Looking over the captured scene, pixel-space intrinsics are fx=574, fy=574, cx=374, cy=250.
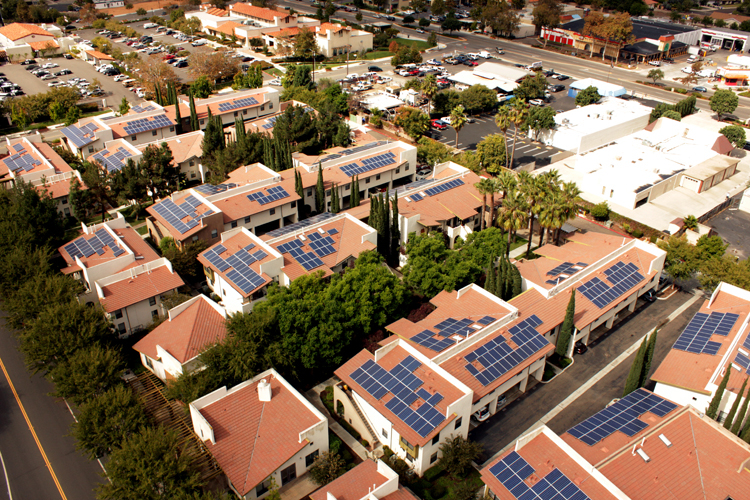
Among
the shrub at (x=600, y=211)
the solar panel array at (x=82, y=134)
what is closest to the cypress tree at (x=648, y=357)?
the shrub at (x=600, y=211)

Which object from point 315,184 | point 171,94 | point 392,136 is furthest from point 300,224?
point 171,94

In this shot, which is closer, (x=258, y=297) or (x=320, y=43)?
(x=258, y=297)

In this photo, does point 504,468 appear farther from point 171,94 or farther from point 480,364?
point 171,94

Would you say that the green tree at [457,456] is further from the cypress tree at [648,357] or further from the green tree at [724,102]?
the green tree at [724,102]

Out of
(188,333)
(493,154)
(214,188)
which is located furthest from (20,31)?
(188,333)

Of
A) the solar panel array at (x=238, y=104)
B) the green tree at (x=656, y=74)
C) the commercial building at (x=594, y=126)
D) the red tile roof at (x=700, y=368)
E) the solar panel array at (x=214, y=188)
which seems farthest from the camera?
the green tree at (x=656, y=74)

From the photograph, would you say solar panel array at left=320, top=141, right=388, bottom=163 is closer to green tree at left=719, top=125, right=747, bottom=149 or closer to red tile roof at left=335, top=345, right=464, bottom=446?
red tile roof at left=335, top=345, right=464, bottom=446
